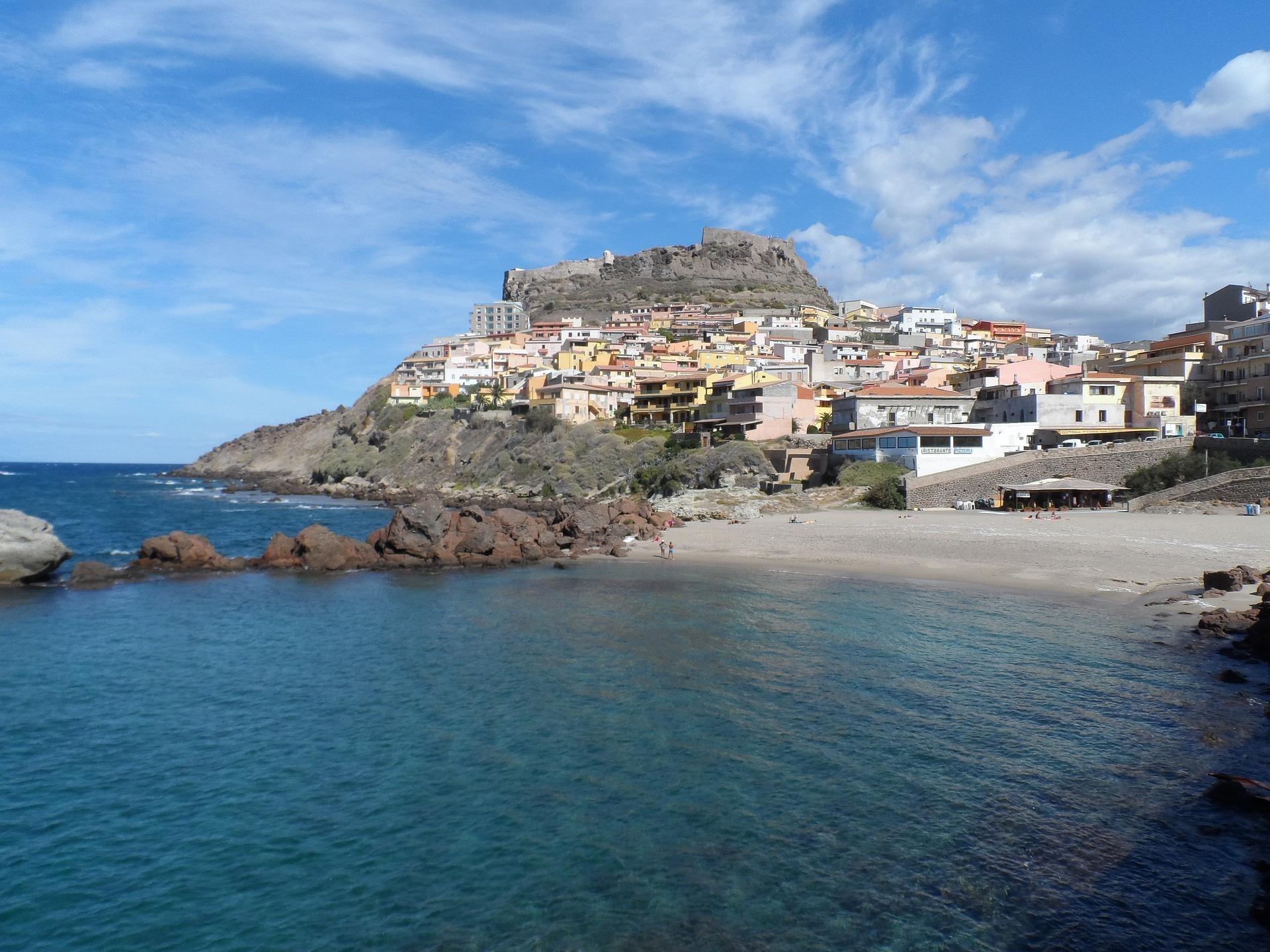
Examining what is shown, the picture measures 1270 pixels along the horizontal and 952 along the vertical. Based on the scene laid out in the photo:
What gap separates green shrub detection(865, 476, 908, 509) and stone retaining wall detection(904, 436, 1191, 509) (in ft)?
1.37

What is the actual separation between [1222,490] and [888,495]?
15595 mm

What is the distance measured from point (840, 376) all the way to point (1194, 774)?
69052mm

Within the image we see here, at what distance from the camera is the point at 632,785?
13.1m

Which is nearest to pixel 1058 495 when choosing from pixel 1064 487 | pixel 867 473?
pixel 1064 487

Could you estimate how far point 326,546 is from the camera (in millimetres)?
37500

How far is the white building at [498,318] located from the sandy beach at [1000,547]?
13657cm

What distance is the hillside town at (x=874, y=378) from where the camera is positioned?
172 feet

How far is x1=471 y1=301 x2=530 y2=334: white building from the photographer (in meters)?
173

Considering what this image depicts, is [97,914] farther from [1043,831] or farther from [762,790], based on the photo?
[1043,831]

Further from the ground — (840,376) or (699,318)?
(699,318)

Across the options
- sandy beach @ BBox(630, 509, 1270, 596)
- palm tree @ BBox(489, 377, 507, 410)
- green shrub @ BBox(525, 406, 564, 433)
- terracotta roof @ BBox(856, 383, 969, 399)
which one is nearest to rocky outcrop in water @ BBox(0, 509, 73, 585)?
sandy beach @ BBox(630, 509, 1270, 596)

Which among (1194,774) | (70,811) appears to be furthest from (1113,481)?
(70,811)

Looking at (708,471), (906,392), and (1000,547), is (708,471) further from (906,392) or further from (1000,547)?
(1000,547)

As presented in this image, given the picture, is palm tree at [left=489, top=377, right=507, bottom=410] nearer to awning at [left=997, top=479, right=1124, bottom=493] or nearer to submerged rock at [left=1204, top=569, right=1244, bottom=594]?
awning at [left=997, top=479, right=1124, bottom=493]
